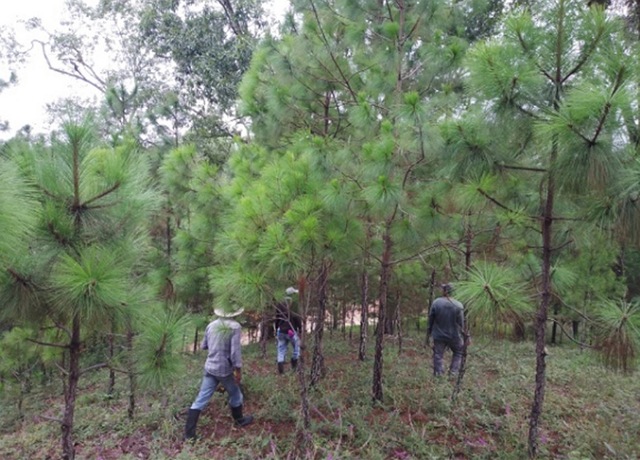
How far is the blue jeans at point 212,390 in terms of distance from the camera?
4.37 metres

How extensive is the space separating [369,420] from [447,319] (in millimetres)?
2148

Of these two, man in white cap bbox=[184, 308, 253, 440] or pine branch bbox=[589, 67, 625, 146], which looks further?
man in white cap bbox=[184, 308, 253, 440]

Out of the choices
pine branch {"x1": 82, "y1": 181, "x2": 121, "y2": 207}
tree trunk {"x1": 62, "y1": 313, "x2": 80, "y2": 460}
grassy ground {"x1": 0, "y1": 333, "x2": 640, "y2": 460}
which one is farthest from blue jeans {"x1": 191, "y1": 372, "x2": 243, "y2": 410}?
pine branch {"x1": 82, "y1": 181, "x2": 121, "y2": 207}

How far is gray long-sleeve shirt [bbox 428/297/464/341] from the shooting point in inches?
233

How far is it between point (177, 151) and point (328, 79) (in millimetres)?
2325

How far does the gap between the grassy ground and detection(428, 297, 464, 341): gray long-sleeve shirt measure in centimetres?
63

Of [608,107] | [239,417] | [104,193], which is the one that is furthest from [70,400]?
[608,107]

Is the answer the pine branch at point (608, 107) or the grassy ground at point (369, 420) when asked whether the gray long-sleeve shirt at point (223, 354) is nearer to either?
the grassy ground at point (369, 420)

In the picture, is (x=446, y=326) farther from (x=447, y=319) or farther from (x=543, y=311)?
(x=543, y=311)

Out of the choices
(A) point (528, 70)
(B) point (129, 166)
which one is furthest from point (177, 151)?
(A) point (528, 70)

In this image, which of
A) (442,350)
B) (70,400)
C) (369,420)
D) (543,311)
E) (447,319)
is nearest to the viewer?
(70,400)

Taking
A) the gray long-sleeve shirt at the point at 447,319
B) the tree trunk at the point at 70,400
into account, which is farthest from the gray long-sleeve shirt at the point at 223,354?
the gray long-sleeve shirt at the point at 447,319

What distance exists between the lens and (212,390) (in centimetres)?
445

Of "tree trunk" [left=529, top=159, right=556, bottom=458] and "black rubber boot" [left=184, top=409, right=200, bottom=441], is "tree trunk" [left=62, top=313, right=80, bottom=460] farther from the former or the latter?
"tree trunk" [left=529, top=159, right=556, bottom=458]
